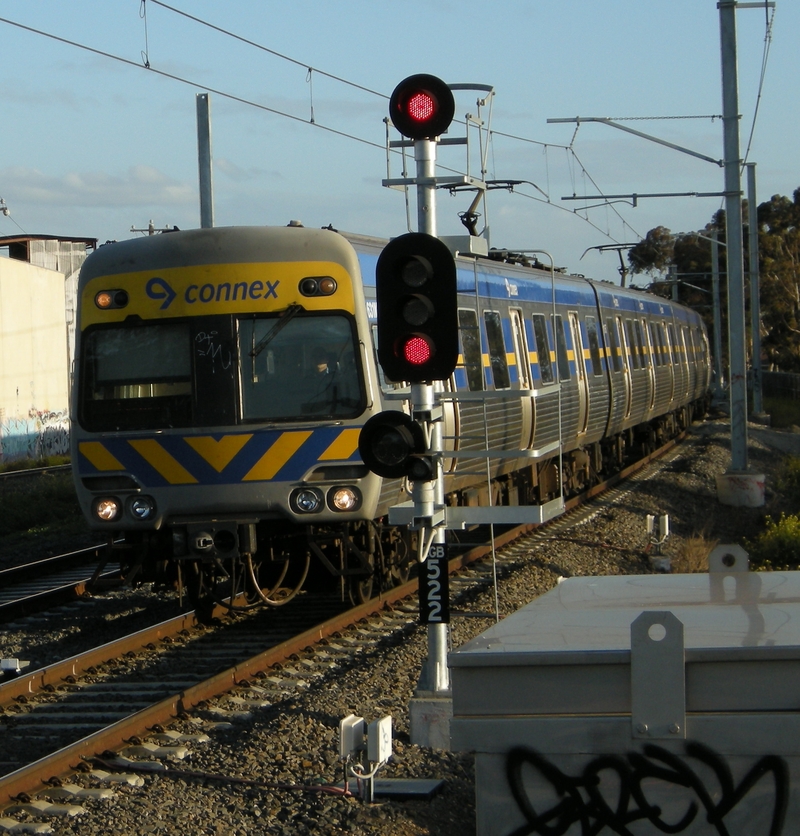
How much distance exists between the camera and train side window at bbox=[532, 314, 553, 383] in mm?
14898

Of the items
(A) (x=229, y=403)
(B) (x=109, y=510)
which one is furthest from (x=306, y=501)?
(B) (x=109, y=510)

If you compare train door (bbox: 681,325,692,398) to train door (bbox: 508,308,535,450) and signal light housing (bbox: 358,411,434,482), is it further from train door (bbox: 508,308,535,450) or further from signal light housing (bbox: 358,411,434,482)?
signal light housing (bbox: 358,411,434,482)

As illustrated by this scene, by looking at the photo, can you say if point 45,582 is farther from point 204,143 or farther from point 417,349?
point 417,349

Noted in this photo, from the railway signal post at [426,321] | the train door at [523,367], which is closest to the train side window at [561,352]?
the train door at [523,367]

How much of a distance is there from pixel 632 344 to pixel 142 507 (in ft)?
45.7

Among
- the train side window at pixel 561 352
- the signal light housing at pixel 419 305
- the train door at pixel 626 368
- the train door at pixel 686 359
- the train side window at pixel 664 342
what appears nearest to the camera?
the signal light housing at pixel 419 305

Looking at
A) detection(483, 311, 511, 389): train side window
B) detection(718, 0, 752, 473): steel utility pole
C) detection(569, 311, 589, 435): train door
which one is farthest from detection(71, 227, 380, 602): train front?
detection(718, 0, 752, 473): steel utility pole

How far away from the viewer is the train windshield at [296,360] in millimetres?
9172

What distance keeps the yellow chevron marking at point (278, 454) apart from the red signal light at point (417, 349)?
128 inches

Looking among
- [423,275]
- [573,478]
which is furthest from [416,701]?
[573,478]

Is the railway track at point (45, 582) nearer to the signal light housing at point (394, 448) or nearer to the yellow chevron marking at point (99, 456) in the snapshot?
the yellow chevron marking at point (99, 456)

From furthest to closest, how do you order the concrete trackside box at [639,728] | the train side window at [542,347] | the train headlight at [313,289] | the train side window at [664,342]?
the train side window at [664,342]
the train side window at [542,347]
the train headlight at [313,289]
the concrete trackside box at [639,728]

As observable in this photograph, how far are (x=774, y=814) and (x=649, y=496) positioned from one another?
645 inches

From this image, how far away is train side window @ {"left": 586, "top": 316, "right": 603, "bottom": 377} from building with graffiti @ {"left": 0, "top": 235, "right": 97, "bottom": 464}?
2162cm
